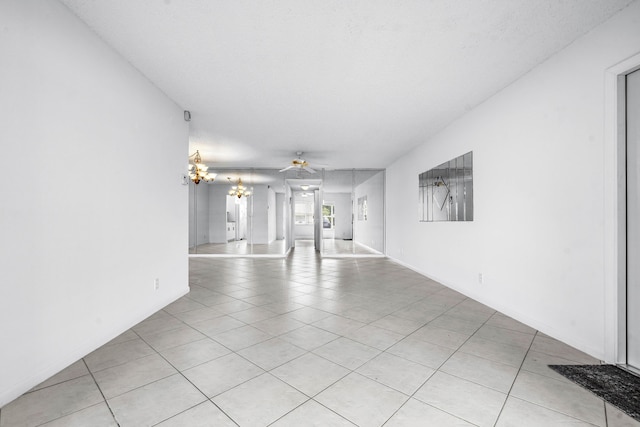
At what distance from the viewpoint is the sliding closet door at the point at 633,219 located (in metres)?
2.10

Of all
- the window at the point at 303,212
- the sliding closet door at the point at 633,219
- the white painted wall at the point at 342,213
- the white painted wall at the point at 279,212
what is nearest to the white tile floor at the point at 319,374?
the sliding closet door at the point at 633,219

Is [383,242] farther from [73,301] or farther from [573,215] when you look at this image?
[73,301]

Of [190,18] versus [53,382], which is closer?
[53,382]

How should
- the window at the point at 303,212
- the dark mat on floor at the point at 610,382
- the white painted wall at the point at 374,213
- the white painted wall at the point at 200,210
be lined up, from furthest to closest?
the window at the point at 303,212, the white painted wall at the point at 200,210, the white painted wall at the point at 374,213, the dark mat on floor at the point at 610,382

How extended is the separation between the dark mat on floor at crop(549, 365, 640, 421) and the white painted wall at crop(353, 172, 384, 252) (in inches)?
273

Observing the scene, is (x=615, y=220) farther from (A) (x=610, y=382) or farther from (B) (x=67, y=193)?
(B) (x=67, y=193)

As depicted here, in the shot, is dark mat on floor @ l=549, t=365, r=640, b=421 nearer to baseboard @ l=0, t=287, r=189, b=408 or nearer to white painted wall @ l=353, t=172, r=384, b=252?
baseboard @ l=0, t=287, r=189, b=408

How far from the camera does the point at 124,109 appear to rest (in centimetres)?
285

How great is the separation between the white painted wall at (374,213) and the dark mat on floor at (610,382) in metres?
6.94

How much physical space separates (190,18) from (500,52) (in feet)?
9.45

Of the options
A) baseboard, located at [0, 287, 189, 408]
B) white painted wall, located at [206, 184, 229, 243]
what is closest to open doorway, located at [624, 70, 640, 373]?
baseboard, located at [0, 287, 189, 408]

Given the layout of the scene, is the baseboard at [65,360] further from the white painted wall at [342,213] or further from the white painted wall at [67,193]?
the white painted wall at [342,213]

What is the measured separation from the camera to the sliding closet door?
210 centimetres

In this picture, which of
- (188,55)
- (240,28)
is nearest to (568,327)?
(240,28)
